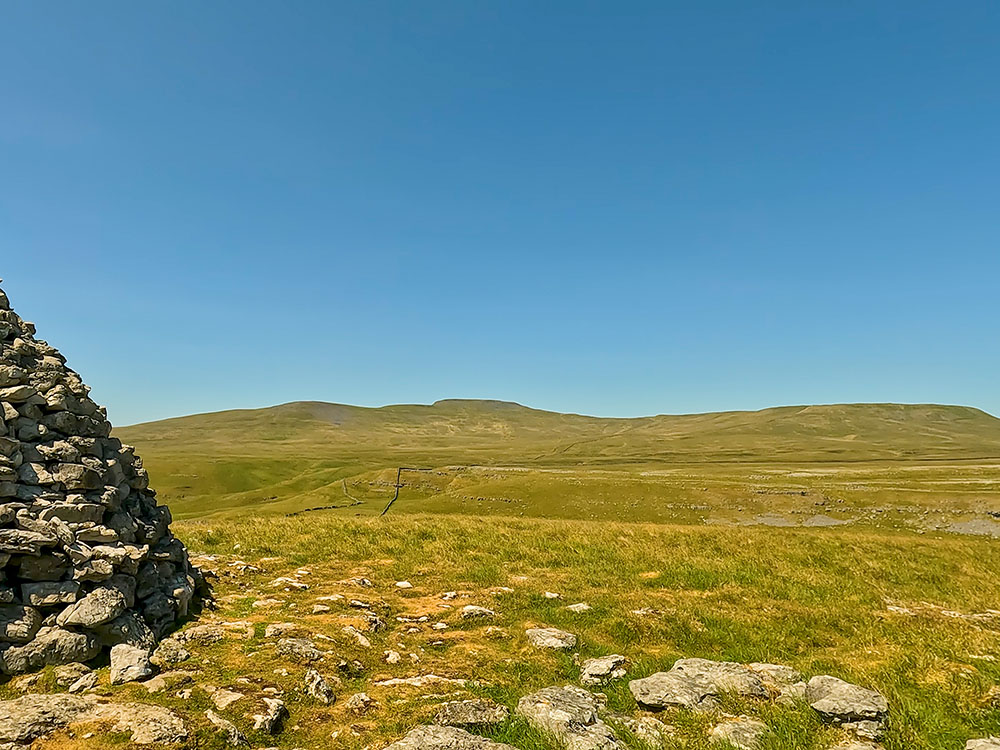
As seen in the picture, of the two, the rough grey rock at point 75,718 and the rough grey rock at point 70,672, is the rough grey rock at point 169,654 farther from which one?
the rough grey rock at point 75,718

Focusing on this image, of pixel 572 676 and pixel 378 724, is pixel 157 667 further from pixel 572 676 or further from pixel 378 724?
pixel 572 676

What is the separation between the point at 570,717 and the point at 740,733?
258cm

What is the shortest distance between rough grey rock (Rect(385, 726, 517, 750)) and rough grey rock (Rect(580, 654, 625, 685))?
11.3 feet

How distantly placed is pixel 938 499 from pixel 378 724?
63.7m

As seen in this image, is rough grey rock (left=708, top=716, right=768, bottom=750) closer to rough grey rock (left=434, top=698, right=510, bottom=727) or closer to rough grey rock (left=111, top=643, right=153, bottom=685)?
rough grey rock (left=434, top=698, right=510, bottom=727)

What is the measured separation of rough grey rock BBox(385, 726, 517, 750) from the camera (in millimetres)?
7867

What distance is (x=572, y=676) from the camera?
11.3 metres

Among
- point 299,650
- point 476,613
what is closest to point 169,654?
point 299,650

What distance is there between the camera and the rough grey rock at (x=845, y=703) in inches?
329

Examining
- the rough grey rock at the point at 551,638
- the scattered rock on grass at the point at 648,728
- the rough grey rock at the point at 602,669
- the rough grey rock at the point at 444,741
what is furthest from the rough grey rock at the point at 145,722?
the rough grey rock at the point at 551,638

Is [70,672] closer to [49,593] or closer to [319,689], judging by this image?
[49,593]

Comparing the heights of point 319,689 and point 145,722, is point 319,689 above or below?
below

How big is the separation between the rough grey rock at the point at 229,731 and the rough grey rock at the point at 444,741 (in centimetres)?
229

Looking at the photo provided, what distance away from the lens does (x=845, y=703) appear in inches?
338
